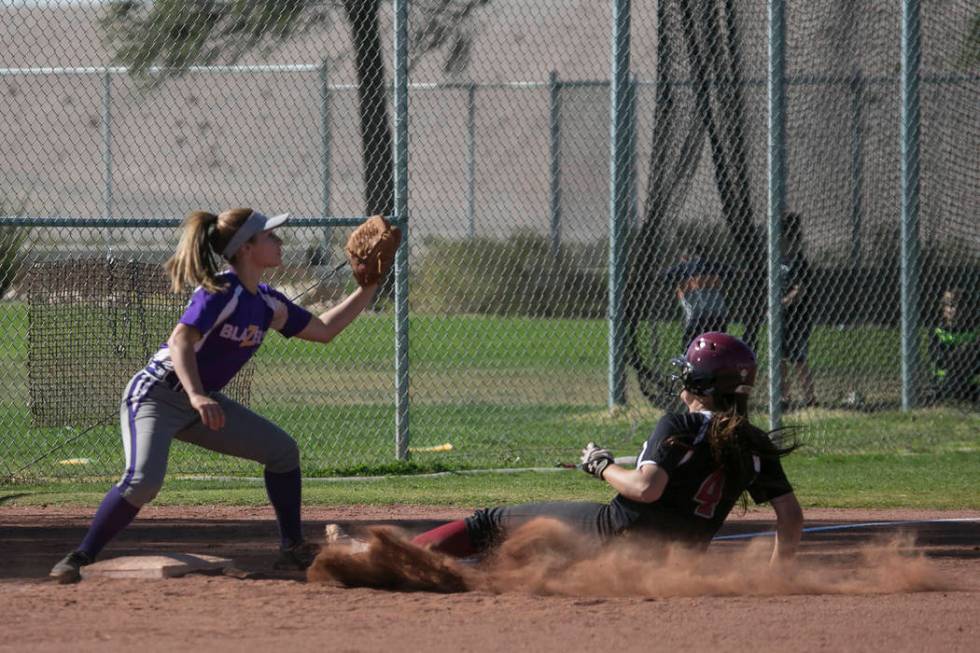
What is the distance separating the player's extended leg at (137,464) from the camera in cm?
576

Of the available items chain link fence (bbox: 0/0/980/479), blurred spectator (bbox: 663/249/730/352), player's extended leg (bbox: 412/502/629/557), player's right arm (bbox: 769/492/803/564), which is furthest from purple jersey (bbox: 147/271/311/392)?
blurred spectator (bbox: 663/249/730/352)

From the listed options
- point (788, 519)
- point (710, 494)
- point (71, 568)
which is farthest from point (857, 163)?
point (71, 568)

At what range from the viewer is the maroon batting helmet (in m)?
5.67

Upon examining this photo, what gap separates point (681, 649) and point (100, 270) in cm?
582

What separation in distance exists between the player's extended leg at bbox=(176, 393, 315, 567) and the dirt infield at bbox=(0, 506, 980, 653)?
0.23m

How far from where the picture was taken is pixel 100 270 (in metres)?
9.37

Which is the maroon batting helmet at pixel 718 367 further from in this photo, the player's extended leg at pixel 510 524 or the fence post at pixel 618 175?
the fence post at pixel 618 175

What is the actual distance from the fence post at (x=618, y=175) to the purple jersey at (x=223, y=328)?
5.07 metres

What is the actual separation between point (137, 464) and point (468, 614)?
61.4 inches

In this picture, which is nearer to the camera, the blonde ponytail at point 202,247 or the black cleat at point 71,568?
the black cleat at point 71,568

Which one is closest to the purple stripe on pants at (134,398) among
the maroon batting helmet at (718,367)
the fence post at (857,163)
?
the maroon batting helmet at (718,367)

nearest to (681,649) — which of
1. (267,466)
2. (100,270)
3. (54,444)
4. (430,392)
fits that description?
(267,466)

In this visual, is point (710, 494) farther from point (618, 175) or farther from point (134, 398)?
point (618, 175)

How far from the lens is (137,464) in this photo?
5.80m
